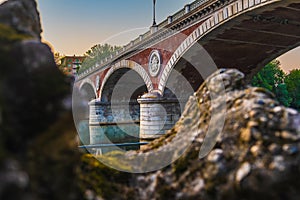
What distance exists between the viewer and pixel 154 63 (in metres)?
18.1

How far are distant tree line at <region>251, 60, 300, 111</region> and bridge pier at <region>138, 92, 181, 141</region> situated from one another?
69.6 feet

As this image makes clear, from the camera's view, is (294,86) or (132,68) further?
(294,86)

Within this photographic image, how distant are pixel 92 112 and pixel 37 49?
28894 millimetres

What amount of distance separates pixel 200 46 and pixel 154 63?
4.05 meters

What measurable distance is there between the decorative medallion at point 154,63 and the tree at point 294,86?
32.9m

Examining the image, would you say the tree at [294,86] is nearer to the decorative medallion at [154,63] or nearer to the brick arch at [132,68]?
the brick arch at [132,68]

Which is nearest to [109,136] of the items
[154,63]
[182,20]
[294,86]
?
[154,63]

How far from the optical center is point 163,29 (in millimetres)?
17094

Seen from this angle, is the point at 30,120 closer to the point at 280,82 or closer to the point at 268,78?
the point at 268,78

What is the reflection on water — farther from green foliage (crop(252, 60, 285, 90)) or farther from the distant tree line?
the distant tree line

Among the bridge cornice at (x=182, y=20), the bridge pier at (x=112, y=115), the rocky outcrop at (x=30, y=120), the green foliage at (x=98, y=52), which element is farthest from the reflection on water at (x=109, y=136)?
the green foliage at (x=98, y=52)

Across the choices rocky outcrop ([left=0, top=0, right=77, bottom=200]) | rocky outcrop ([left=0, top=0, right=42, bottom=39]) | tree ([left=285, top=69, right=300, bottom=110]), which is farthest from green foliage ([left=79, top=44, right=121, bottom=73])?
rocky outcrop ([left=0, top=0, right=77, bottom=200])

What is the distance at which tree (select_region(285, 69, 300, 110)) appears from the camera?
4441 cm

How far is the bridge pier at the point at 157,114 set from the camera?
55.5 feet
